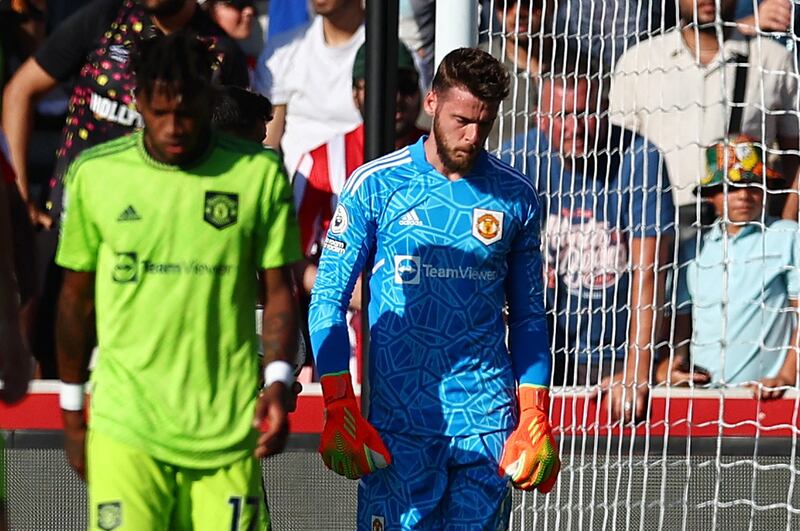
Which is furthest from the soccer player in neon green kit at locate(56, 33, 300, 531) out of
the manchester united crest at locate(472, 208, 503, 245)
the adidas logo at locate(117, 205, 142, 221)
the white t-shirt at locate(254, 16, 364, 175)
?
the white t-shirt at locate(254, 16, 364, 175)

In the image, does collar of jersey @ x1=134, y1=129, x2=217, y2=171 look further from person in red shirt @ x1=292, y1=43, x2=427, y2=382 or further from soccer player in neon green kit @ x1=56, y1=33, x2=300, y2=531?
person in red shirt @ x1=292, y1=43, x2=427, y2=382

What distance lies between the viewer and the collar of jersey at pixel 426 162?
432 cm

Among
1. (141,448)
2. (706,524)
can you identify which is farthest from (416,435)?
(706,524)

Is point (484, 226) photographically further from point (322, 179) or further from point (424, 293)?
point (322, 179)

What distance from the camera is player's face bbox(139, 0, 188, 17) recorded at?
22.7 feet

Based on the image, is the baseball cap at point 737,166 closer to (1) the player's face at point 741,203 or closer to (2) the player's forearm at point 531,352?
(1) the player's face at point 741,203

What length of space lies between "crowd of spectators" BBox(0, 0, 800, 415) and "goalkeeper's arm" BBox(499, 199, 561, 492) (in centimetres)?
178

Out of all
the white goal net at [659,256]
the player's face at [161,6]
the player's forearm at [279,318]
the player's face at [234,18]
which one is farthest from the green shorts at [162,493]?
the player's face at [234,18]

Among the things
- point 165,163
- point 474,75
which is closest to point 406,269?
point 474,75

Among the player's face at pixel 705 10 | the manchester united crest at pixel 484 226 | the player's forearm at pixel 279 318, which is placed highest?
the player's face at pixel 705 10

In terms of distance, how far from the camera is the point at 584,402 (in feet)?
21.0

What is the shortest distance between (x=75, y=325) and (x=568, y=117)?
10.5 feet

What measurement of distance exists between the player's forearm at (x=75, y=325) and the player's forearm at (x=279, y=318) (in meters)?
0.47

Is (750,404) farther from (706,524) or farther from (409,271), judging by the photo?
(409,271)
